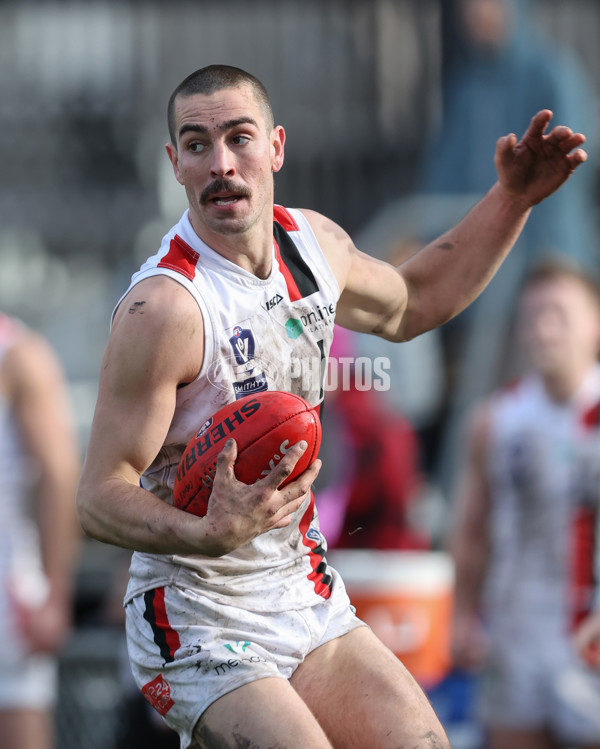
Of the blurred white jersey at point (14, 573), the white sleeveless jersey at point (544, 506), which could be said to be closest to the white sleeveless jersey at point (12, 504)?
the blurred white jersey at point (14, 573)

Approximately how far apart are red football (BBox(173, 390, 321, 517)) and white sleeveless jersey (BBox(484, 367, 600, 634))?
3.90m

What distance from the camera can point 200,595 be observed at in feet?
10.8

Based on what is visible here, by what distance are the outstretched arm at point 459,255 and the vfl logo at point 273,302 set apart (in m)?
0.34

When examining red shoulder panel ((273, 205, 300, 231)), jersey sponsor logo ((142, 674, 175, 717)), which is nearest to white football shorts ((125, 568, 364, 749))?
jersey sponsor logo ((142, 674, 175, 717))

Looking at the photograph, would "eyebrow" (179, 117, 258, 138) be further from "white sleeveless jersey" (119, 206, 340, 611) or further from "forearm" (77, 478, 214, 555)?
"forearm" (77, 478, 214, 555)

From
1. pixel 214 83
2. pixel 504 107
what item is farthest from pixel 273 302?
pixel 504 107

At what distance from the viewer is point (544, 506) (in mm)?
6723

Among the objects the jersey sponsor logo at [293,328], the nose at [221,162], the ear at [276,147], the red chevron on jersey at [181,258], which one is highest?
the ear at [276,147]

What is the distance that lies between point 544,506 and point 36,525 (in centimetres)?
275

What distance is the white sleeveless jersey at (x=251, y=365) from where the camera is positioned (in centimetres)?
325

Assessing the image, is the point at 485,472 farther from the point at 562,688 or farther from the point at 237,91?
the point at 237,91

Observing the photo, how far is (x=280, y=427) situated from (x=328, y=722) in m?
0.87

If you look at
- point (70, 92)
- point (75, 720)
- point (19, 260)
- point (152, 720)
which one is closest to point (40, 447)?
point (152, 720)

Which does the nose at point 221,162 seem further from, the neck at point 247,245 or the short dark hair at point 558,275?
the short dark hair at point 558,275
